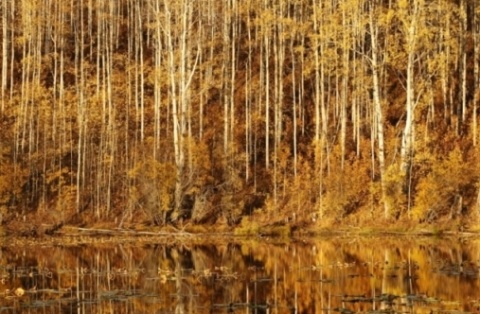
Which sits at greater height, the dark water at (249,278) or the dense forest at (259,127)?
the dense forest at (259,127)

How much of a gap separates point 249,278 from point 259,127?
81.3ft

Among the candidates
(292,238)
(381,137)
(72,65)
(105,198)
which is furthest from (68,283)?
(72,65)

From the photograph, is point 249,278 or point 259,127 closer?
point 249,278

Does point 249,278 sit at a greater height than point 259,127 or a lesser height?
lesser

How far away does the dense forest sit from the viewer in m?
33.4

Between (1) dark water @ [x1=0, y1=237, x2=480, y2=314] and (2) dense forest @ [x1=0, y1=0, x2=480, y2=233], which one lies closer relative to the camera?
(1) dark water @ [x1=0, y1=237, x2=480, y2=314]

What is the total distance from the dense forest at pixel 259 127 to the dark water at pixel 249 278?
6512 millimetres

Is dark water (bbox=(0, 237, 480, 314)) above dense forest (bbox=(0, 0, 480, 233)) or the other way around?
the other way around

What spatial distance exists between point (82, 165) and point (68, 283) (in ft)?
72.6

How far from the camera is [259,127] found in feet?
140

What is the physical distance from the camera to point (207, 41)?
4706 centimetres

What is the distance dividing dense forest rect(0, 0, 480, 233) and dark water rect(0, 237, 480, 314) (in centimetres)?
651

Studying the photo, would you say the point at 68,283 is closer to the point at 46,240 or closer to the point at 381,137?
the point at 46,240

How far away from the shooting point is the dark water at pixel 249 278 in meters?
14.5
